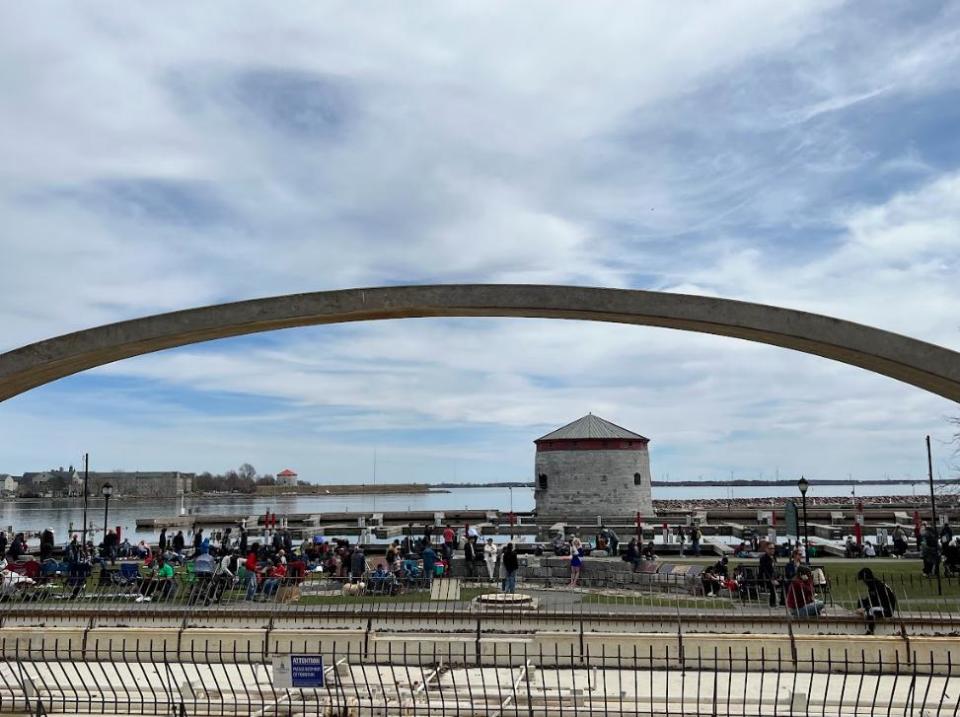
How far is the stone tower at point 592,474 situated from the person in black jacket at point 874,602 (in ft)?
107

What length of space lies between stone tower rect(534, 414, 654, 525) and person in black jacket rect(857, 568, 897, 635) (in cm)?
3271

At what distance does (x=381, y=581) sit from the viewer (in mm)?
17234

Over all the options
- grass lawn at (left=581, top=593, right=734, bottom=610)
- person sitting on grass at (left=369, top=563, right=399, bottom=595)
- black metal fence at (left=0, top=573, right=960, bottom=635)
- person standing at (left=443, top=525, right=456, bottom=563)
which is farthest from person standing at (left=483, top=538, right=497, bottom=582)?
grass lawn at (left=581, top=593, right=734, bottom=610)

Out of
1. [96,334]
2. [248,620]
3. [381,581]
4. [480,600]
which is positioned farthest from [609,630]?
[96,334]

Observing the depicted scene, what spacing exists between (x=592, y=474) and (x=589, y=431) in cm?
226

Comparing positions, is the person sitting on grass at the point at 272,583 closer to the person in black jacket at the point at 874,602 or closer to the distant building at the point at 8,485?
the person in black jacket at the point at 874,602

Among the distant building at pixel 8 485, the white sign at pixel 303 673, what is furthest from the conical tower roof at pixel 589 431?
the distant building at pixel 8 485

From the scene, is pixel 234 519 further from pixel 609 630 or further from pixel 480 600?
pixel 609 630

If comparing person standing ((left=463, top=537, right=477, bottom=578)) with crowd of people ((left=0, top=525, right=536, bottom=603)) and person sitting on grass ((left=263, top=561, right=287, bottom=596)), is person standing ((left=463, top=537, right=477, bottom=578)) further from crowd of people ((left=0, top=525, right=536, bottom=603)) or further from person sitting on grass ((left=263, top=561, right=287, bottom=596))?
person sitting on grass ((left=263, top=561, right=287, bottom=596))

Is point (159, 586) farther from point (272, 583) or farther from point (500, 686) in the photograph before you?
point (500, 686)

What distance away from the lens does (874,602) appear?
12.3 metres

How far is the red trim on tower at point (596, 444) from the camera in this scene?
46.1 metres

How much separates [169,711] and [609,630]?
18.5ft

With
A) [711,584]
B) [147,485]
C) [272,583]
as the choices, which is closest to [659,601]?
[711,584]
